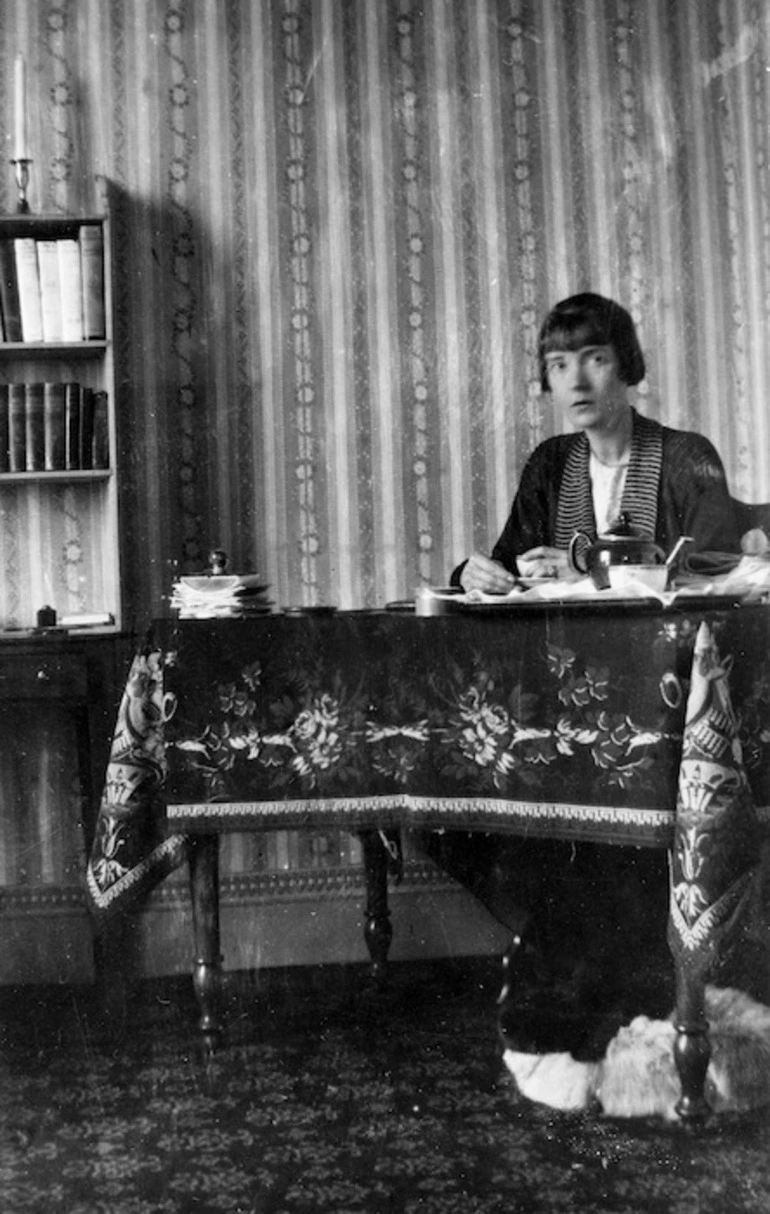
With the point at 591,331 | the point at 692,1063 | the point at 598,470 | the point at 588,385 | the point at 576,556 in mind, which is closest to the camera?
the point at 692,1063

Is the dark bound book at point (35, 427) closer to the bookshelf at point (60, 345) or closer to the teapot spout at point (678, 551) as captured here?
the bookshelf at point (60, 345)

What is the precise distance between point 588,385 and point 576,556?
0.58 m

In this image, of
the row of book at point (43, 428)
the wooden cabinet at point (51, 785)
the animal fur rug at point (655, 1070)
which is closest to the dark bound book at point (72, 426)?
the row of book at point (43, 428)

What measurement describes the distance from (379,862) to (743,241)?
1.51m

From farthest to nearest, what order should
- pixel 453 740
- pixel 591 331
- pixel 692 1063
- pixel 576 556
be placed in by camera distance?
pixel 591 331 → pixel 576 556 → pixel 453 740 → pixel 692 1063

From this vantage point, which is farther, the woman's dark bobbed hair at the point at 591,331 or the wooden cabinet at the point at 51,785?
the woman's dark bobbed hair at the point at 591,331

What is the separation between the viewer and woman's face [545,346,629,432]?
2.46 meters

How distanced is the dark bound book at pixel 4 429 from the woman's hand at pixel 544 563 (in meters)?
1.11

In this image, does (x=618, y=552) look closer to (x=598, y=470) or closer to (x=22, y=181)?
(x=598, y=470)

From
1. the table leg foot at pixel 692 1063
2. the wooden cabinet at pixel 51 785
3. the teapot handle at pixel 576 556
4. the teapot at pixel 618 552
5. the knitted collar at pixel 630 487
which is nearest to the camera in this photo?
the table leg foot at pixel 692 1063

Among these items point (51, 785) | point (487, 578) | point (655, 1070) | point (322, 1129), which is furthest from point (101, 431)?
point (655, 1070)

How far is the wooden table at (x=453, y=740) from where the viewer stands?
172 centimetres

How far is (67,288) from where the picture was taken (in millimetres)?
2545

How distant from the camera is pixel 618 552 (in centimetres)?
190
